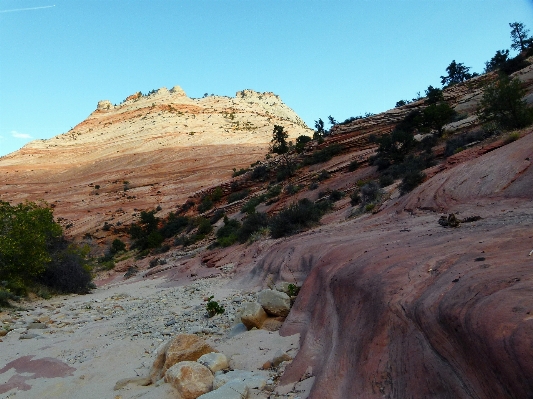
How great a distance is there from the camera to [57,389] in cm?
536

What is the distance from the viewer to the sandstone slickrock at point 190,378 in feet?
14.4

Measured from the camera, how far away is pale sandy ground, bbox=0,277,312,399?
519 centimetres

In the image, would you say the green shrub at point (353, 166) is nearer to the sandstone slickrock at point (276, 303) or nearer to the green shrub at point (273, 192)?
the green shrub at point (273, 192)

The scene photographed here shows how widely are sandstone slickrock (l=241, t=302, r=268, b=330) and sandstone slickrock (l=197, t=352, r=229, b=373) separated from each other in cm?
123

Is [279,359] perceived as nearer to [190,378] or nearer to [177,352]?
[190,378]

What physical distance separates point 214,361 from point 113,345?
2.87 meters

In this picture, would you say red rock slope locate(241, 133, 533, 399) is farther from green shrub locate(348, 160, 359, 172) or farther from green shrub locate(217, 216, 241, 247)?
green shrub locate(348, 160, 359, 172)

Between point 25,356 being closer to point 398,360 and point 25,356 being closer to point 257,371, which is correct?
point 257,371

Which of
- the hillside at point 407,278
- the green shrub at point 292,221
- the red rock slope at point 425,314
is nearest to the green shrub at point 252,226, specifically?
the hillside at point 407,278

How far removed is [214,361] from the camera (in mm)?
4926

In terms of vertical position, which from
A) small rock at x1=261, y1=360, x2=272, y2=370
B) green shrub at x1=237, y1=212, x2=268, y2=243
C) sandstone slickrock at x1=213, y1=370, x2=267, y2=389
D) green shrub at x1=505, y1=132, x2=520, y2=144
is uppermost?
green shrub at x1=505, y1=132, x2=520, y2=144

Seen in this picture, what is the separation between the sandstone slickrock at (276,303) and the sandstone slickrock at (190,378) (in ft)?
6.24

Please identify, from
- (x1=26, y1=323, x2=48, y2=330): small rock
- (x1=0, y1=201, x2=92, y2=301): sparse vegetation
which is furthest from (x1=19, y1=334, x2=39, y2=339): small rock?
(x1=0, y1=201, x2=92, y2=301): sparse vegetation

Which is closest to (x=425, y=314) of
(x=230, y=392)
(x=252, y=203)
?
(x=230, y=392)
